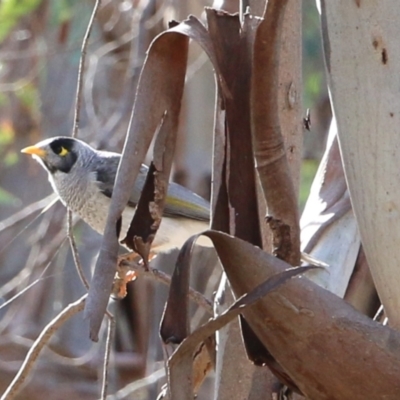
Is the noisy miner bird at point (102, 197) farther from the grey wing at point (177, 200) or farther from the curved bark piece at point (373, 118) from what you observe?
the curved bark piece at point (373, 118)

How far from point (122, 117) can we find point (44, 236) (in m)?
0.91

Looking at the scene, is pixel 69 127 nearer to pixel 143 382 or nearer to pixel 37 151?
pixel 37 151

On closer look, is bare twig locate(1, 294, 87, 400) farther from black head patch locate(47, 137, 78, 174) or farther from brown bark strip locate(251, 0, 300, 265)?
black head patch locate(47, 137, 78, 174)

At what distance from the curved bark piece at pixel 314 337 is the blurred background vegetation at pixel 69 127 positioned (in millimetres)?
3461

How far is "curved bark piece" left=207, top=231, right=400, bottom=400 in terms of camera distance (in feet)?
3.40

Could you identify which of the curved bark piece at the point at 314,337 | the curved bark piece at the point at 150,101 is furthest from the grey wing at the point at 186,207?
the curved bark piece at the point at 314,337

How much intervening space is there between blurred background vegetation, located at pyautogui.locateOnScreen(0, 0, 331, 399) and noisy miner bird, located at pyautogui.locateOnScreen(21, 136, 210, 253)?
419 millimetres

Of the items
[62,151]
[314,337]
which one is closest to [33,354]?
[314,337]

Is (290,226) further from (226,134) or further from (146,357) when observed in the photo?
(146,357)

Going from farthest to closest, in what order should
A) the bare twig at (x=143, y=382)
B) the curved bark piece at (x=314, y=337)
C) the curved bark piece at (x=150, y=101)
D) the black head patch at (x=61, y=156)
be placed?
1. the black head patch at (x=61, y=156)
2. the bare twig at (x=143, y=382)
3. the curved bark piece at (x=150, y=101)
4. the curved bark piece at (x=314, y=337)

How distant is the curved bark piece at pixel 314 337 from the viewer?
104 cm

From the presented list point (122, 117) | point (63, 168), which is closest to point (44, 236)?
point (63, 168)

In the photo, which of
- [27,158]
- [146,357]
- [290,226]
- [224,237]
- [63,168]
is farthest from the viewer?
[27,158]

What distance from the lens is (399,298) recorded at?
43.8 inches
